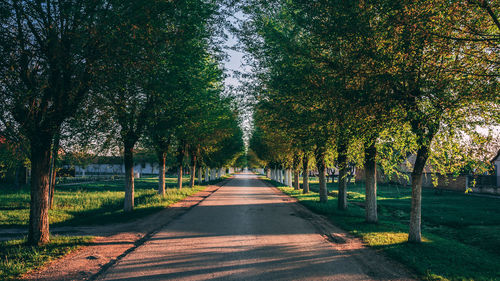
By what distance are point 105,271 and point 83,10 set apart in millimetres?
6929

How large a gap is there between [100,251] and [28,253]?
1648 millimetres

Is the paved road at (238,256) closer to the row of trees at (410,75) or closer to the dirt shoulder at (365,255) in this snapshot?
the dirt shoulder at (365,255)

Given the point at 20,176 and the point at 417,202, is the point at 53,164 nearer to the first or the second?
the point at 417,202

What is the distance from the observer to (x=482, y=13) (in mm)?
7145

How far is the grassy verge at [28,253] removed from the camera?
6602 mm

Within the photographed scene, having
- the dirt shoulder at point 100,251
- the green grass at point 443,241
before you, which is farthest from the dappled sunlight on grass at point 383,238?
the dirt shoulder at point 100,251

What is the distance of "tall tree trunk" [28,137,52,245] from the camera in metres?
8.91

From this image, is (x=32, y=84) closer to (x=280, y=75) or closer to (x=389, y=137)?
(x=280, y=75)

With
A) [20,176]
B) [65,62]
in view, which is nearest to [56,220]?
[65,62]

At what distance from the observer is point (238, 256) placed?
7.91 m

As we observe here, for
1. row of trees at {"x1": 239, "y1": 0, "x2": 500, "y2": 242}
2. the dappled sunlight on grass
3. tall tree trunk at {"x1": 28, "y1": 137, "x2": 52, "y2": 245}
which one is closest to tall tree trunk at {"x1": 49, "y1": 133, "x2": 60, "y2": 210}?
tall tree trunk at {"x1": 28, "y1": 137, "x2": 52, "y2": 245}

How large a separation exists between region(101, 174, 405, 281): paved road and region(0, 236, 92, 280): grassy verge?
6.09 ft

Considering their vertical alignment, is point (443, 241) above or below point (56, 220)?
below

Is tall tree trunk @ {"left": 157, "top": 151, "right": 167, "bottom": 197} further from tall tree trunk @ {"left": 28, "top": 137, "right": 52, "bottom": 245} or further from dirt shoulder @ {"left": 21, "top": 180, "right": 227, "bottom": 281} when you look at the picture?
tall tree trunk @ {"left": 28, "top": 137, "right": 52, "bottom": 245}
